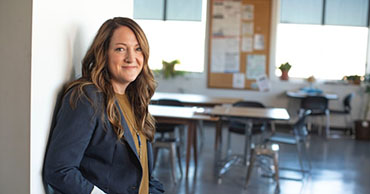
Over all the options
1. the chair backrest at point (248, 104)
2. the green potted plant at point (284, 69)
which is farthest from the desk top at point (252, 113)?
the green potted plant at point (284, 69)

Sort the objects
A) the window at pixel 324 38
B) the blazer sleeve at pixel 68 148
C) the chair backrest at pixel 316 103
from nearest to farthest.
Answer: the blazer sleeve at pixel 68 148, the chair backrest at pixel 316 103, the window at pixel 324 38

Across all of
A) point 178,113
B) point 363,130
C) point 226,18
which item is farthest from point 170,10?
point 178,113

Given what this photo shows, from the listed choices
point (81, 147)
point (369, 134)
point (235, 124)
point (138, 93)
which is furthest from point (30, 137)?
point (369, 134)

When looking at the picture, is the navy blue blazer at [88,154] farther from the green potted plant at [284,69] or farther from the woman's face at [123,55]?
the green potted plant at [284,69]

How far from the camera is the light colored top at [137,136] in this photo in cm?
162

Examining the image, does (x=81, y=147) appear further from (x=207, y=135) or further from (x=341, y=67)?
(x=341, y=67)

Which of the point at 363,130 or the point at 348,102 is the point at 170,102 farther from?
the point at 363,130

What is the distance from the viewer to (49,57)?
130cm

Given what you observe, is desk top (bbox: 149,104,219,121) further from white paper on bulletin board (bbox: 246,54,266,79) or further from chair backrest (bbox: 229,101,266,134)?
white paper on bulletin board (bbox: 246,54,266,79)

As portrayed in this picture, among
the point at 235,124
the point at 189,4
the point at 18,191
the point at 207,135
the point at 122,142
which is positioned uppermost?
the point at 189,4

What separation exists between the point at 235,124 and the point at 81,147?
4.44m

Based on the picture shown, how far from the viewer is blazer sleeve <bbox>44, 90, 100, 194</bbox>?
131 cm

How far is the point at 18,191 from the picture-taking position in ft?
4.19

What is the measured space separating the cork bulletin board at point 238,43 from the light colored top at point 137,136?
731cm
